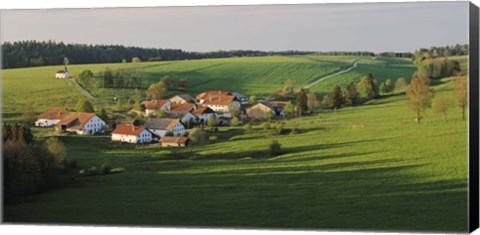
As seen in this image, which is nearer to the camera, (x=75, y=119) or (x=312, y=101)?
(x=312, y=101)

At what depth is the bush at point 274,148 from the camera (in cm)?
1526

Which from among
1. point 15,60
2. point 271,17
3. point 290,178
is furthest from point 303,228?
point 15,60

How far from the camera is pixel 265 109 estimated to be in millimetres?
15469

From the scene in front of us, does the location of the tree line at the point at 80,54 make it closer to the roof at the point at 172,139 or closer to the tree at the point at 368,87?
the roof at the point at 172,139

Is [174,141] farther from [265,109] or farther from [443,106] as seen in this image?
[443,106]

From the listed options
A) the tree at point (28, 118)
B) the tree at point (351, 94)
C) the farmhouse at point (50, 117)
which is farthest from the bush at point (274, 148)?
the tree at point (28, 118)

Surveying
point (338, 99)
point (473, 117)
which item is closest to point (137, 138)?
point (338, 99)

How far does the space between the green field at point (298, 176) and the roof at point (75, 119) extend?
0.92 feet

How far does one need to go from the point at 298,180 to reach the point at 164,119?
9.25 feet

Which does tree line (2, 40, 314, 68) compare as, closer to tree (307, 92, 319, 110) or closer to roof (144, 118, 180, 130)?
roof (144, 118, 180, 130)

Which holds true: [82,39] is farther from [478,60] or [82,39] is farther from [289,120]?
[478,60]

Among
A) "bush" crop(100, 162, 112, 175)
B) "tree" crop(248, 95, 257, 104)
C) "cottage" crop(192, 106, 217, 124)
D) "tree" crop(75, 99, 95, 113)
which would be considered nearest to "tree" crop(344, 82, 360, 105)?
"tree" crop(248, 95, 257, 104)

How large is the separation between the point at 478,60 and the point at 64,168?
25.2 ft

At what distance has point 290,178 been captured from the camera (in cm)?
1504
